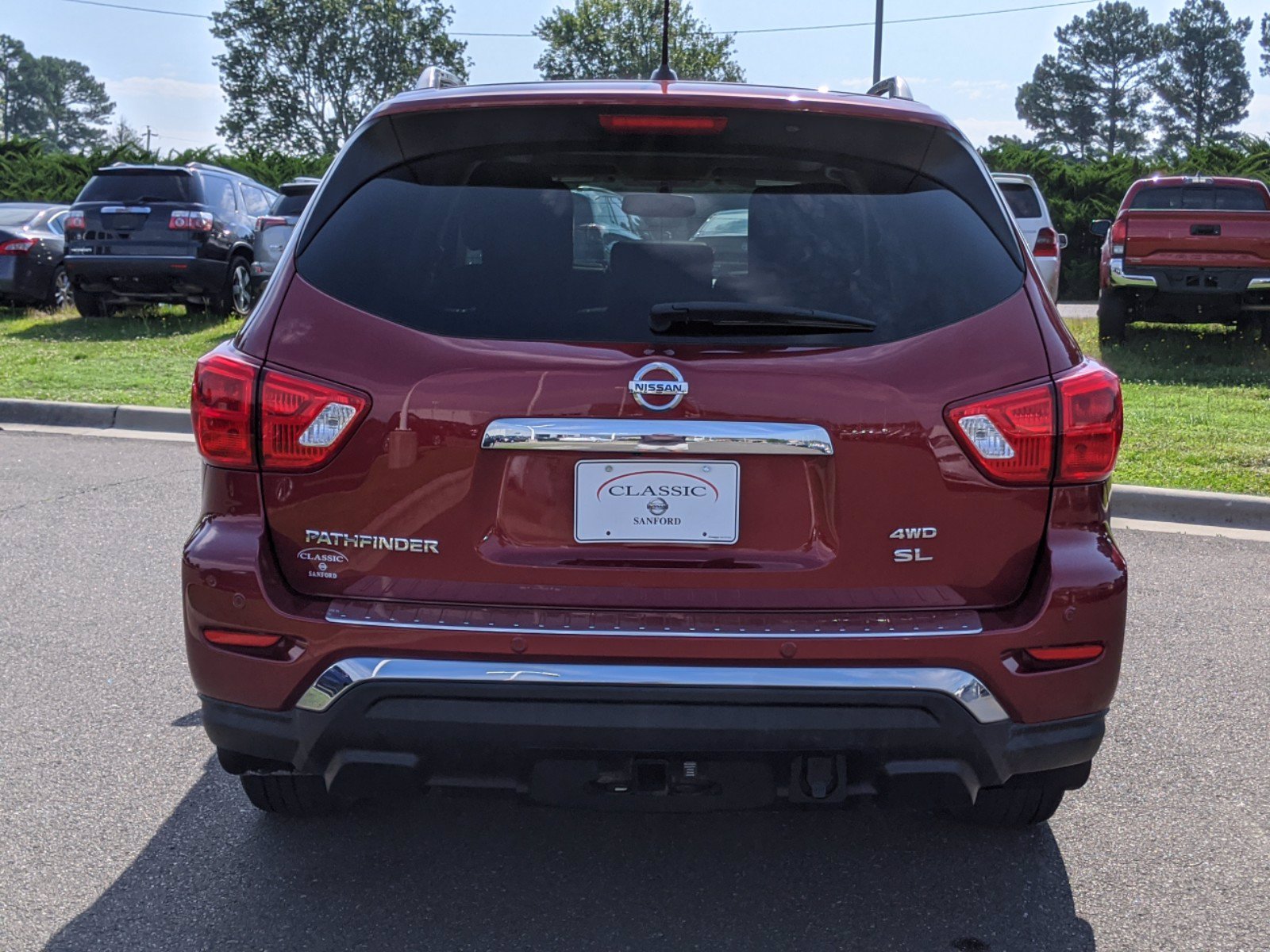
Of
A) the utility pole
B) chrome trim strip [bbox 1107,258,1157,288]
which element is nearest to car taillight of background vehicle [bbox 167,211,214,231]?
chrome trim strip [bbox 1107,258,1157,288]

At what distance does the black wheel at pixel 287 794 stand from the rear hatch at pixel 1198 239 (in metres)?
12.4

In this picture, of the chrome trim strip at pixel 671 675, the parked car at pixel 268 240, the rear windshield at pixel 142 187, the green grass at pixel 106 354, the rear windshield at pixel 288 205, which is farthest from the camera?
the rear windshield at pixel 288 205

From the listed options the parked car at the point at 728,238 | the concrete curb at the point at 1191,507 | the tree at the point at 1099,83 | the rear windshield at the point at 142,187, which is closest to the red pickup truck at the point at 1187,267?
the concrete curb at the point at 1191,507

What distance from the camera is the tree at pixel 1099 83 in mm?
106625

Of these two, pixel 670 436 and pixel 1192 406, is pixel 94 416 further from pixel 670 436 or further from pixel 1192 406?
pixel 670 436

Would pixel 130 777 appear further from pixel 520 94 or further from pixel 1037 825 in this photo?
pixel 1037 825

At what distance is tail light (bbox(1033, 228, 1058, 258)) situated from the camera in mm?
14336

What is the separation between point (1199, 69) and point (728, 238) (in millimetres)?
115956

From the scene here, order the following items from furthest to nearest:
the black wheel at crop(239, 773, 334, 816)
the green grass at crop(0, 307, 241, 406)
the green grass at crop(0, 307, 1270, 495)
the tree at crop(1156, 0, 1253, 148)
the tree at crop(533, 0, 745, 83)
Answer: the tree at crop(1156, 0, 1253, 148) < the tree at crop(533, 0, 745, 83) < the green grass at crop(0, 307, 241, 406) < the green grass at crop(0, 307, 1270, 495) < the black wheel at crop(239, 773, 334, 816)

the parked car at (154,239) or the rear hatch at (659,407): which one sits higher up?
the rear hatch at (659,407)

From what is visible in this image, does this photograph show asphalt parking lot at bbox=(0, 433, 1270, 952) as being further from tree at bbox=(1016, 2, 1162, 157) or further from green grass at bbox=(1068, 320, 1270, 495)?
tree at bbox=(1016, 2, 1162, 157)

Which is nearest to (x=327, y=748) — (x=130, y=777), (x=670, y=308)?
(x=670, y=308)

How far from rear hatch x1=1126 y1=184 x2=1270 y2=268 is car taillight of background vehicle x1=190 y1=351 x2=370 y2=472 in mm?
12671

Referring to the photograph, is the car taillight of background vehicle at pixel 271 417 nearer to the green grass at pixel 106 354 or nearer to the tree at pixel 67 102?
the green grass at pixel 106 354
